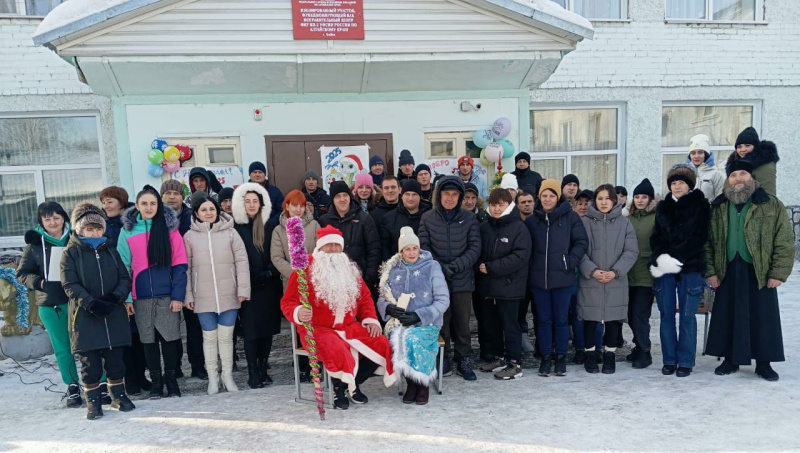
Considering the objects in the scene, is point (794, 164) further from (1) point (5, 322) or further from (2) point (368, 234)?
(1) point (5, 322)

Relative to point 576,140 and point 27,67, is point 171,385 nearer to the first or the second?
point 27,67

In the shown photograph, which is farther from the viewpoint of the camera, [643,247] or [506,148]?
[506,148]

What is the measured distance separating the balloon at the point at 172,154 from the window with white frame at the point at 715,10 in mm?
8782

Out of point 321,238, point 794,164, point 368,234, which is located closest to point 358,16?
point 368,234

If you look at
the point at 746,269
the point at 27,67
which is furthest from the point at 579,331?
the point at 27,67

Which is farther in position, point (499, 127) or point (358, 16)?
point (499, 127)

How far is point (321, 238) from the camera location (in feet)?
12.9

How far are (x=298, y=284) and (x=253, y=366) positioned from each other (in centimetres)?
114

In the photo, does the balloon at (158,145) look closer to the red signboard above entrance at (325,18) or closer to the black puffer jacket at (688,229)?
the red signboard above entrance at (325,18)

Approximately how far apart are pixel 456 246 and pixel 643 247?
1808 mm

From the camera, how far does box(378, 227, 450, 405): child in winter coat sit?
152 inches

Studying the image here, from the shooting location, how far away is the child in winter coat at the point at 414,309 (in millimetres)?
3854

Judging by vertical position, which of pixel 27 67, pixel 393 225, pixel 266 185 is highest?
pixel 27 67

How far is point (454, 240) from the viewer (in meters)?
4.37
